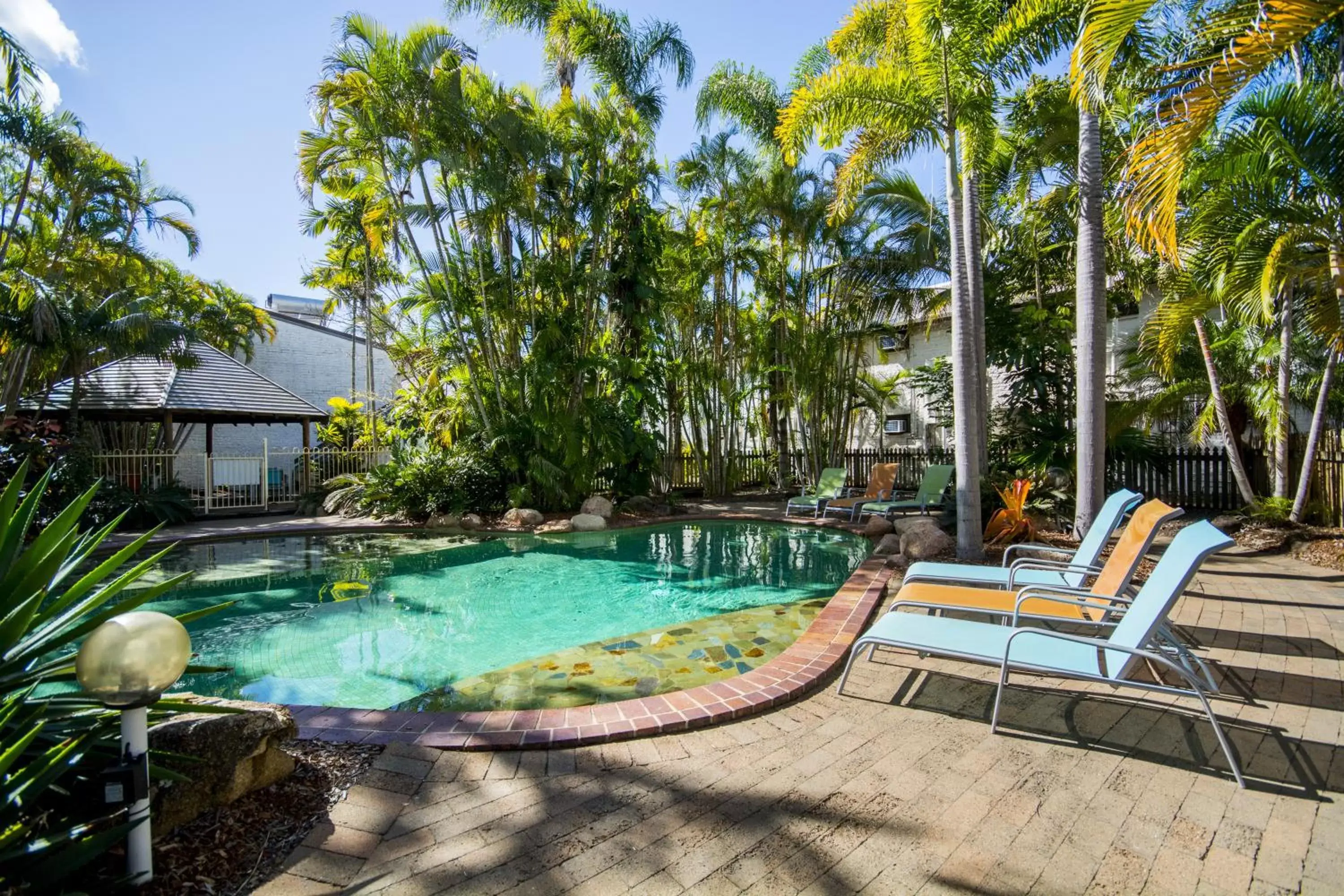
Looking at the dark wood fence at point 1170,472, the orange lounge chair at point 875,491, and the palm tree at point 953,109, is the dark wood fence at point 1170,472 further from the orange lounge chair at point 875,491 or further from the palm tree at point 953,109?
the palm tree at point 953,109

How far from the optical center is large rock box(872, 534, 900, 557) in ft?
26.3

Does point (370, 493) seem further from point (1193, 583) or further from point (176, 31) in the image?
point (1193, 583)

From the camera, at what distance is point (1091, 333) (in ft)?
22.8

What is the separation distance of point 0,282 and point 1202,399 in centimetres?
A: 2199

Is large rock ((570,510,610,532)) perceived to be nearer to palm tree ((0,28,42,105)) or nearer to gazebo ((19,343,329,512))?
gazebo ((19,343,329,512))

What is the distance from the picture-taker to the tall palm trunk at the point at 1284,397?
8.45 m

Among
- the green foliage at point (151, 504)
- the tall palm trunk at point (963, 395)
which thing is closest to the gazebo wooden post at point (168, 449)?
the green foliage at point (151, 504)

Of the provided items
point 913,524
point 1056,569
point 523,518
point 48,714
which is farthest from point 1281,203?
point 523,518

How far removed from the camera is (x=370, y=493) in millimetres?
13383

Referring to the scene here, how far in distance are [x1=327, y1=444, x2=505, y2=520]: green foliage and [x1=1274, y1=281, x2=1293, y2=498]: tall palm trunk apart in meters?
12.3

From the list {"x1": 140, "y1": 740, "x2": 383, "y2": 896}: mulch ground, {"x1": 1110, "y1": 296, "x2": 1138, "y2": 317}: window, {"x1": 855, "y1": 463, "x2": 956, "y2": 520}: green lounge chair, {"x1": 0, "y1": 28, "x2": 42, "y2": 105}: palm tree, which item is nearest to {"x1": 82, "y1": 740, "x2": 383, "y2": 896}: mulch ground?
{"x1": 140, "y1": 740, "x2": 383, "y2": 896}: mulch ground

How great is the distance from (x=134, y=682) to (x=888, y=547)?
25.3 feet

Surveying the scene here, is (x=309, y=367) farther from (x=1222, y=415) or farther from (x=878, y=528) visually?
(x=1222, y=415)

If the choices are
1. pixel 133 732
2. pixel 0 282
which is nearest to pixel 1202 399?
pixel 133 732
